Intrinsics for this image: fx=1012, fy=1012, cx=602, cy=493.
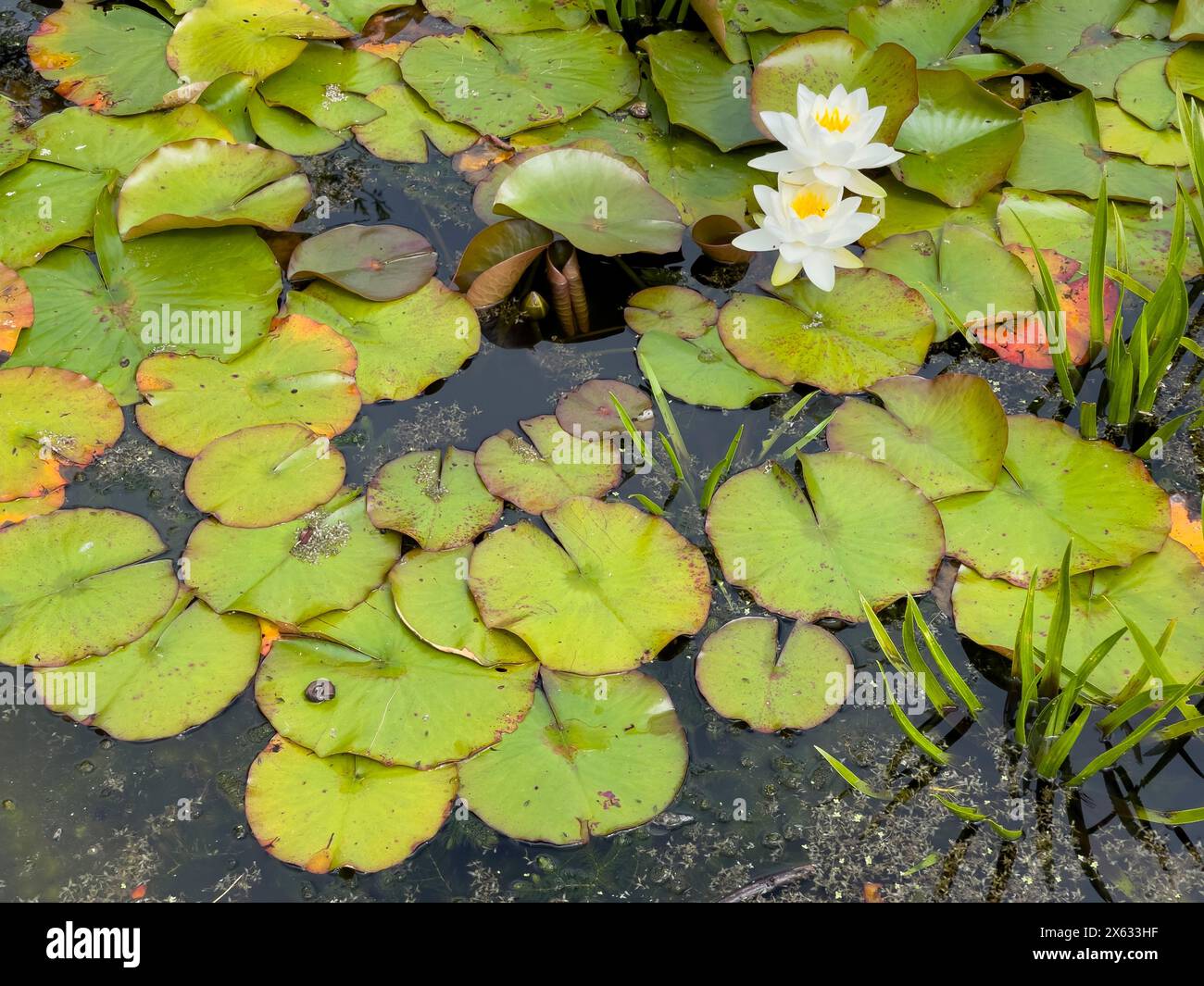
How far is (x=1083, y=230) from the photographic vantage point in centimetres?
359

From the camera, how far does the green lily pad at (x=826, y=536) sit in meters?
2.79

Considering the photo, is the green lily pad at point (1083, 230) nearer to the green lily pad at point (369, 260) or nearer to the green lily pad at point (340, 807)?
the green lily pad at point (369, 260)

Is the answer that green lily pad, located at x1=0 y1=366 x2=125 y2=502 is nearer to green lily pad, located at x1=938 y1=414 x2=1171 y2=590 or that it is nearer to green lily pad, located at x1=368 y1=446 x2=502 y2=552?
green lily pad, located at x1=368 y1=446 x2=502 y2=552

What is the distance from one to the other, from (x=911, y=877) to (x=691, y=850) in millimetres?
519

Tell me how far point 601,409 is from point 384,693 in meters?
1.10

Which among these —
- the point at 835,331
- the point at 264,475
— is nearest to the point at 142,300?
the point at 264,475

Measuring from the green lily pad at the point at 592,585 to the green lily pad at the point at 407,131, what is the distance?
5.49 feet

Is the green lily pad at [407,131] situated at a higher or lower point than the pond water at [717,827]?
higher

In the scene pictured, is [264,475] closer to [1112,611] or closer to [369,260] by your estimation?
[369,260]

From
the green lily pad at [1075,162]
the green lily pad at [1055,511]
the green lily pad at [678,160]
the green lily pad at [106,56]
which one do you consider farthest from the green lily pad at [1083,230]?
the green lily pad at [106,56]

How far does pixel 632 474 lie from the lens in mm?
3086

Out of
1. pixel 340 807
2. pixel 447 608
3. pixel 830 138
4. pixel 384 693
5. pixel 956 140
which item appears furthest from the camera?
pixel 956 140
